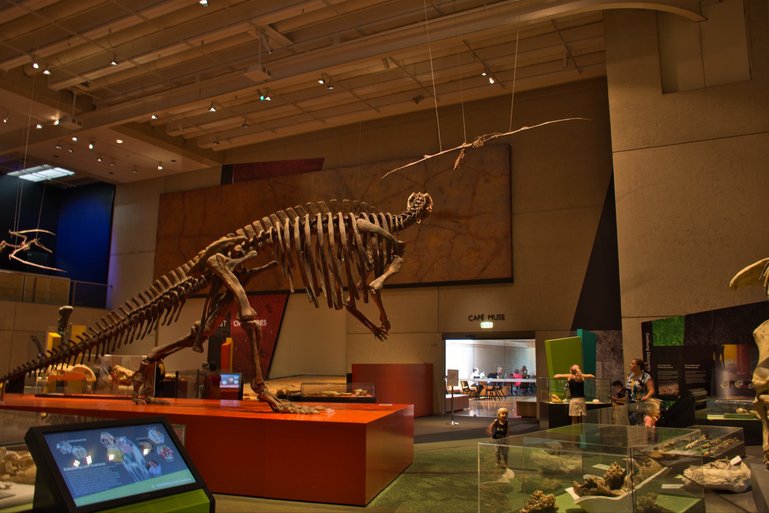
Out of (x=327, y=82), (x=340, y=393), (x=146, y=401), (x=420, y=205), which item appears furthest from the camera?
(x=327, y=82)

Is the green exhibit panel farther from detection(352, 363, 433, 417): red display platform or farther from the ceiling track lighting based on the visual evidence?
the ceiling track lighting

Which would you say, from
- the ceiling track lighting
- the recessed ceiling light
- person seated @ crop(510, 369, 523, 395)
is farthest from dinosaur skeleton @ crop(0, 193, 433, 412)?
the recessed ceiling light

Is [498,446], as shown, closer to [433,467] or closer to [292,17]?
[433,467]

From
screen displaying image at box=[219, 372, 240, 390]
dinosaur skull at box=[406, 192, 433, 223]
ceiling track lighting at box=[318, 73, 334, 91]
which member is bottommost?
screen displaying image at box=[219, 372, 240, 390]

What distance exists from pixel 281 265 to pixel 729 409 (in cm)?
566

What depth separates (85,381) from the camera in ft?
34.0

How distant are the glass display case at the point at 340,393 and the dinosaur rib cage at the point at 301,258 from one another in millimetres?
3343

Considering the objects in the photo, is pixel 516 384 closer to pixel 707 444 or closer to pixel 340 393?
pixel 340 393

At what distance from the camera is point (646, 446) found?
10.4ft

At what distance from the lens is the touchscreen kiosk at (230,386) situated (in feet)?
36.0

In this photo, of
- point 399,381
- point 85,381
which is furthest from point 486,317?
point 85,381

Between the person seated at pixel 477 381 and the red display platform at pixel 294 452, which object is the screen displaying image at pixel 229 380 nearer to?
the red display platform at pixel 294 452

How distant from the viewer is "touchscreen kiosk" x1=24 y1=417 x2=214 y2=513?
2.33 metres

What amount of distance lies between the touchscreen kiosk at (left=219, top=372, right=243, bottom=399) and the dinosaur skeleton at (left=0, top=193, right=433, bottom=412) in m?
3.64
